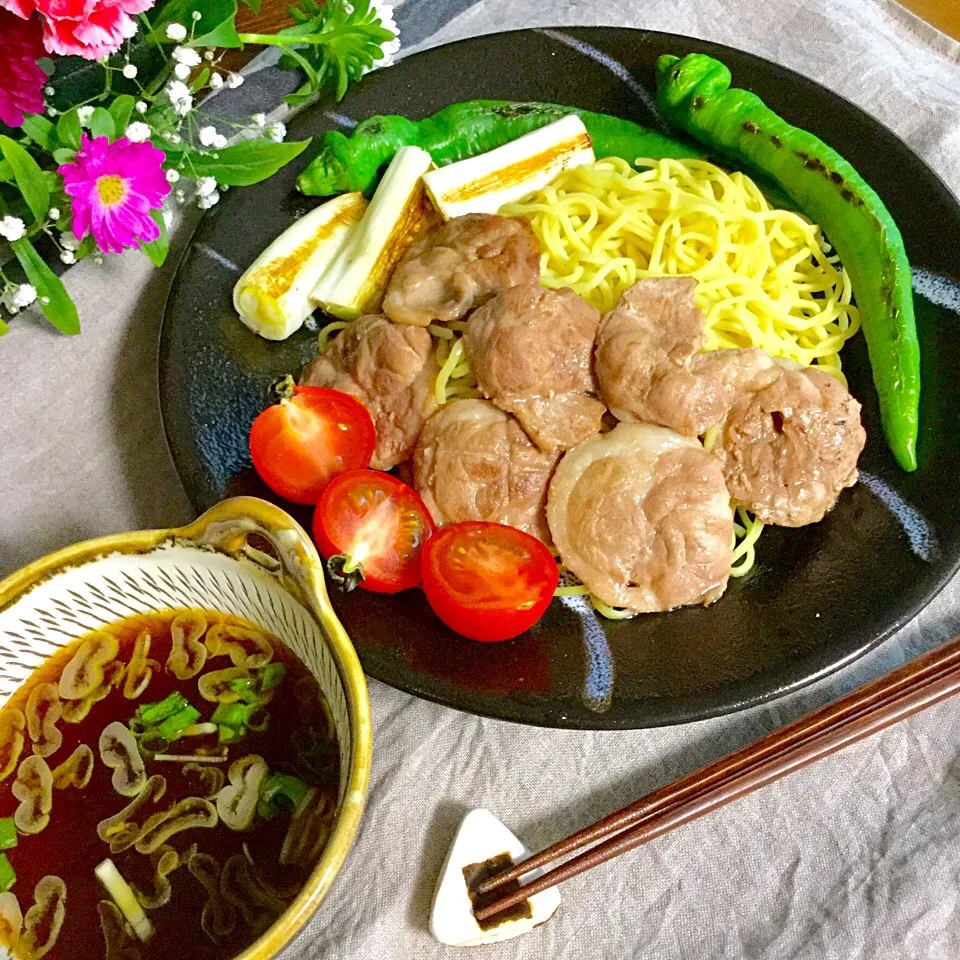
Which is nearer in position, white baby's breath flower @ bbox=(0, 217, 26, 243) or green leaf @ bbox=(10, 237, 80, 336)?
white baby's breath flower @ bbox=(0, 217, 26, 243)

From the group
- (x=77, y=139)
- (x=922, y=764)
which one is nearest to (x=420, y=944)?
(x=922, y=764)

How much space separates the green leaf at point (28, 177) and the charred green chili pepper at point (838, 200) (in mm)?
2055

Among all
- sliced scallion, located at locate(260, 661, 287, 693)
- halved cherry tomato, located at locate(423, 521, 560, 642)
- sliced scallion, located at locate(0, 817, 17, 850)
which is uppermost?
halved cherry tomato, located at locate(423, 521, 560, 642)

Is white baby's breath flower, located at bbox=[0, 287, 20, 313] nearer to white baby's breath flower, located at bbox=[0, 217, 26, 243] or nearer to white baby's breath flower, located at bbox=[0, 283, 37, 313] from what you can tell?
white baby's breath flower, located at bbox=[0, 283, 37, 313]

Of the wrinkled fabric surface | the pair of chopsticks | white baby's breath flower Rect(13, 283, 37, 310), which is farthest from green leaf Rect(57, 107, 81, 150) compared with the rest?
the pair of chopsticks

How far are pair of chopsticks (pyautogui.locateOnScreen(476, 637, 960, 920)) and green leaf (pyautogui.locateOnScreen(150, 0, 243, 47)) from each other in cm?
248

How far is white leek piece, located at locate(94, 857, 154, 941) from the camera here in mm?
1761

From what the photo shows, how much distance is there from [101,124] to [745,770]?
249 cm

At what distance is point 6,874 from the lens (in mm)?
1781

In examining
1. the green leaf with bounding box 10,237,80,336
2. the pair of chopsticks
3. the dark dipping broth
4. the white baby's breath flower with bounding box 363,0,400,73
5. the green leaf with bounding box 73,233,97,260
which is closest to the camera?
the dark dipping broth

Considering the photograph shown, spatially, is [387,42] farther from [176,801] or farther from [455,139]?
[176,801]

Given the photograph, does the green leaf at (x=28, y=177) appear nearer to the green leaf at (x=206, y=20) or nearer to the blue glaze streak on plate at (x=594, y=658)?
the green leaf at (x=206, y=20)

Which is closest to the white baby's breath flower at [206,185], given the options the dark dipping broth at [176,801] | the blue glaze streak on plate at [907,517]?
the dark dipping broth at [176,801]

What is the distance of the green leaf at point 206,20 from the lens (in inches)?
104
